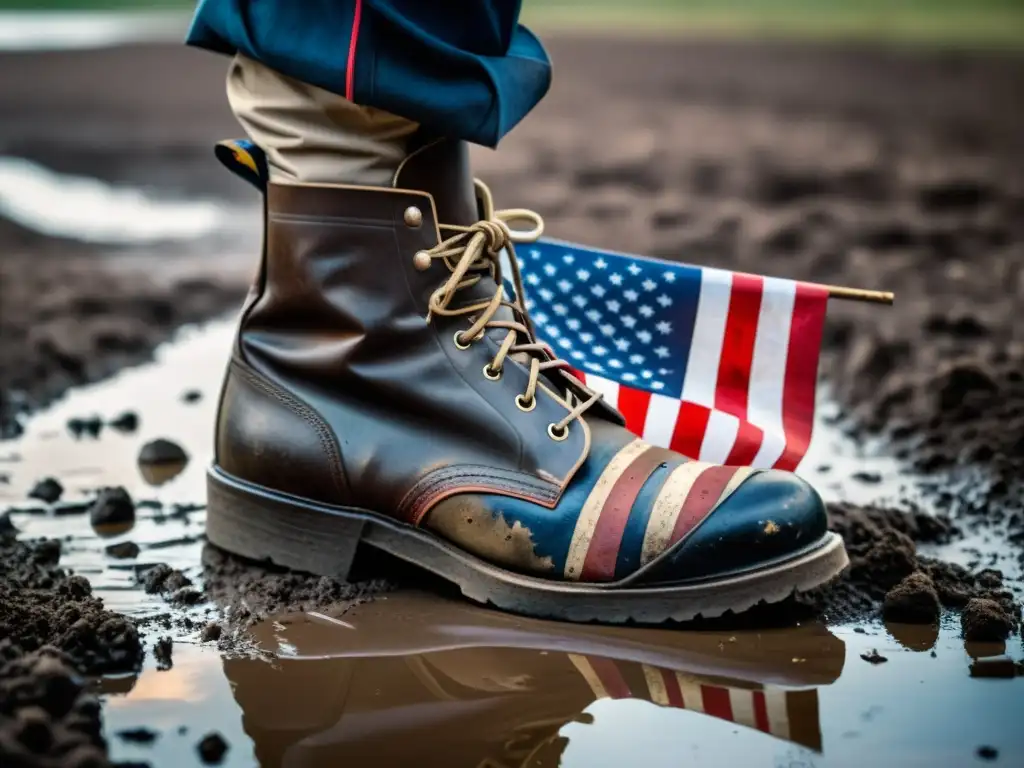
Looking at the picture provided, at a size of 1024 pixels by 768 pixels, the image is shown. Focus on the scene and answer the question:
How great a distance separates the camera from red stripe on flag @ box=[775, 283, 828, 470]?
2.34 metres

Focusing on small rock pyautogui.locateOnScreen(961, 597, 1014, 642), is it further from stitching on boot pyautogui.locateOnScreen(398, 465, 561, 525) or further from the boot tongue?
the boot tongue

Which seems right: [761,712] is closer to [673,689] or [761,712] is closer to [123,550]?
[673,689]

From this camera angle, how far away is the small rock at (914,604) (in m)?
1.94

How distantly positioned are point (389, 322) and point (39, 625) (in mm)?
667

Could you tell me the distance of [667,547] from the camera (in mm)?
1893

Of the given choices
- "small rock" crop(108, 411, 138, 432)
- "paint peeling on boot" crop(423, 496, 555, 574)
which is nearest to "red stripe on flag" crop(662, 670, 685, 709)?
"paint peeling on boot" crop(423, 496, 555, 574)

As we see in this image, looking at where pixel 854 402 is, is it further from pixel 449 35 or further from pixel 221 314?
pixel 221 314

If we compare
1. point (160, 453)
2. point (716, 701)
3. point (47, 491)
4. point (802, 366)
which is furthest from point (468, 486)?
point (160, 453)

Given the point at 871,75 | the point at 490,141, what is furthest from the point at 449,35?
the point at 871,75

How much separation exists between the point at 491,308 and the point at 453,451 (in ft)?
0.76

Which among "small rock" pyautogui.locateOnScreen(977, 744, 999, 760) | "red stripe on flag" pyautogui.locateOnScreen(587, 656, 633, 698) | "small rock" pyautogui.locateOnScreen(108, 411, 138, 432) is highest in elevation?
"small rock" pyautogui.locateOnScreen(977, 744, 999, 760)

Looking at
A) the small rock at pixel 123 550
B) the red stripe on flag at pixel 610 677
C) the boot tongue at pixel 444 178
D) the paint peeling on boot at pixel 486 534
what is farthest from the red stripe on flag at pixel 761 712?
the small rock at pixel 123 550

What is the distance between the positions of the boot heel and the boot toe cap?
19.5 inches

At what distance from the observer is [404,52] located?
1972 mm
